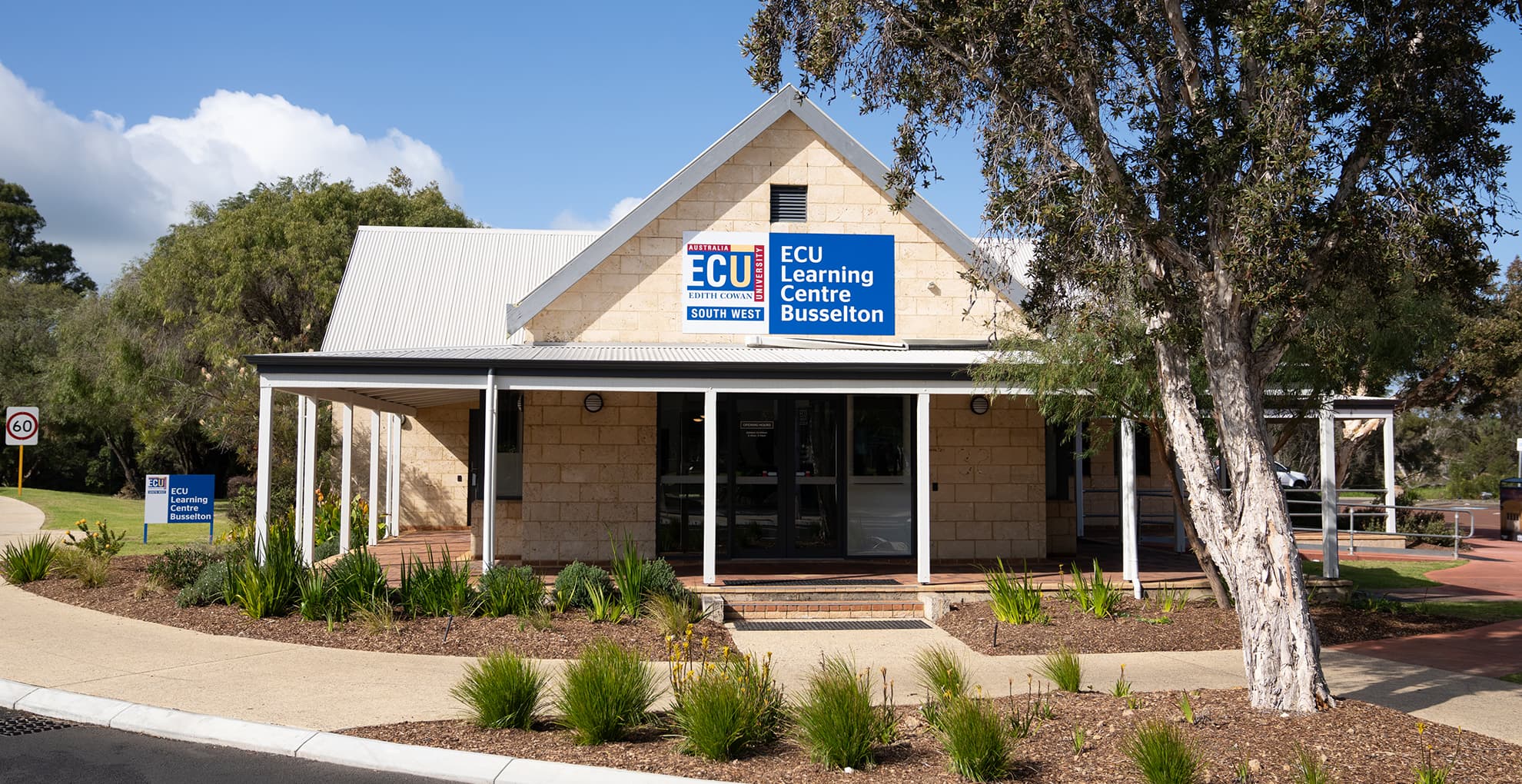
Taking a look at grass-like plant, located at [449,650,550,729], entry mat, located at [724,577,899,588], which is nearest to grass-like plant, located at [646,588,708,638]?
entry mat, located at [724,577,899,588]

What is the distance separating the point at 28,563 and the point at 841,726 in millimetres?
11275

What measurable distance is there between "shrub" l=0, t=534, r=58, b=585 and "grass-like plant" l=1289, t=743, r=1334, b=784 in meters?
13.5

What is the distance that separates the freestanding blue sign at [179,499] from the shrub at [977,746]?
1495 cm

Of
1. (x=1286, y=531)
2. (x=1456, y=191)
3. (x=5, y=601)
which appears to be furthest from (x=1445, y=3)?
(x=5, y=601)

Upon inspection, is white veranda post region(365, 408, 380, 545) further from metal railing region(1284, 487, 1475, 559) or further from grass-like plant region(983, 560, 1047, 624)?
metal railing region(1284, 487, 1475, 559)

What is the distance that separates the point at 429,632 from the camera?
1046cm

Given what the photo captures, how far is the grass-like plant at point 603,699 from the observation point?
6.90 meters

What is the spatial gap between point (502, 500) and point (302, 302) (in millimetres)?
14559

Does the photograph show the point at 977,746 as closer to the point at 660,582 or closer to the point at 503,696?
the point at 503,696

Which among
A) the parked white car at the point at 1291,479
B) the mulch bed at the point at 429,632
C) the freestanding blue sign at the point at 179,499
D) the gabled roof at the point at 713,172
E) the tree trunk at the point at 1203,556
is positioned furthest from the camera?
the parked white car at the point at 1291,479

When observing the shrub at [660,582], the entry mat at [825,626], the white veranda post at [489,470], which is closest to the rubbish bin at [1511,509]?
the entry mat at [825,626]

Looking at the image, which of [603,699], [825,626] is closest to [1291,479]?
[825,626]

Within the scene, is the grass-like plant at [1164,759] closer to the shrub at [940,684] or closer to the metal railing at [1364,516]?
the shrub at [940,684]

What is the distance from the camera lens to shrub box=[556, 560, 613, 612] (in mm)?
11102
